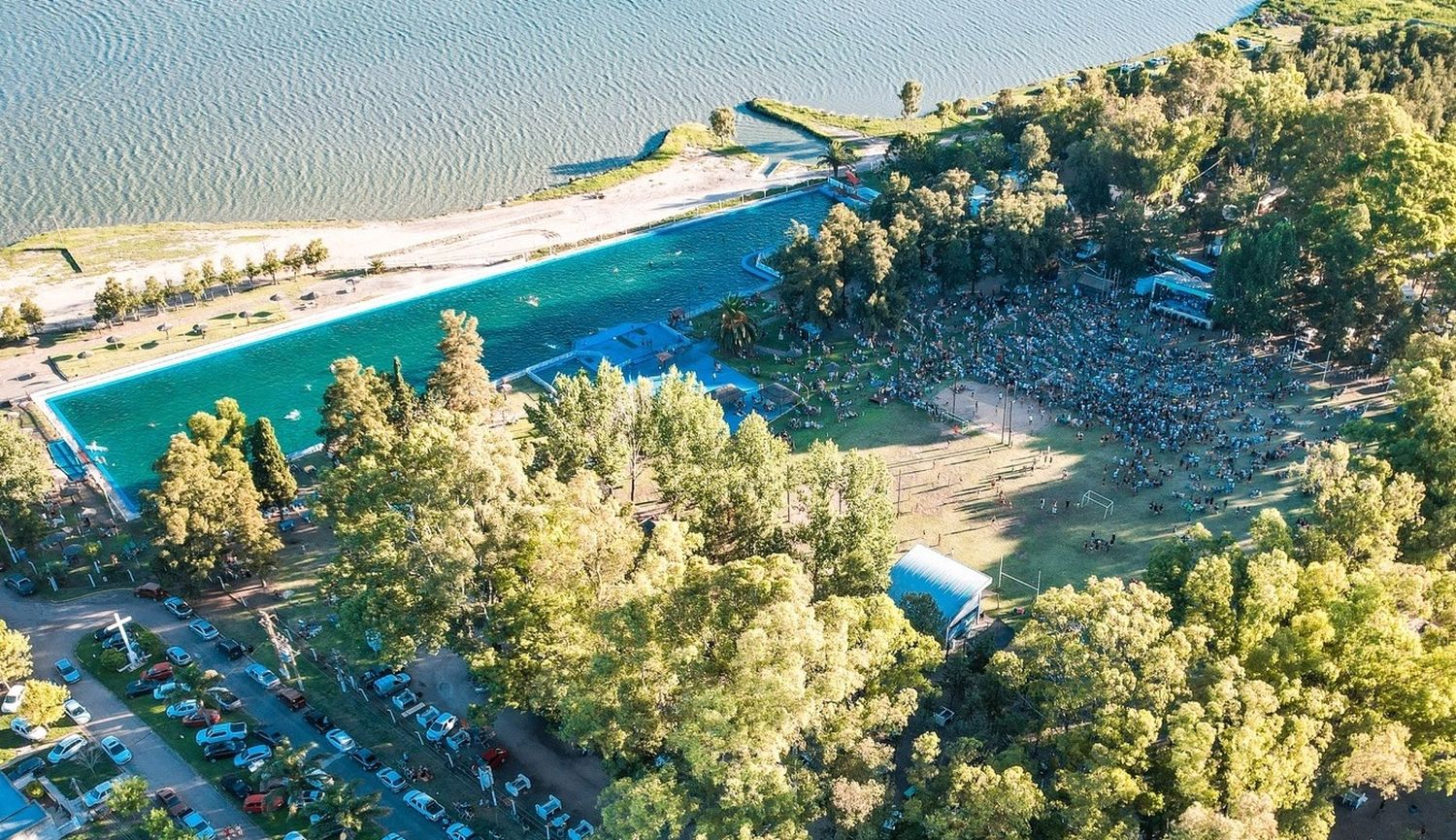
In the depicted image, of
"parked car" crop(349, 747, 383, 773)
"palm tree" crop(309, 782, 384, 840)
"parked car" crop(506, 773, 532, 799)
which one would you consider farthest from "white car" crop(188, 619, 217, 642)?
"parked car" crop(506, 773, 532, 799)

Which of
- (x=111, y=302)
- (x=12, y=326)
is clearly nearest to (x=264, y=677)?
(x=111, y=302)

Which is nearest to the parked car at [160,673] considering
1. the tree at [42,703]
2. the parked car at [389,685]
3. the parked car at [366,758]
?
the tree at [42,703]

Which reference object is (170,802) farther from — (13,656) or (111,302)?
(111,302)

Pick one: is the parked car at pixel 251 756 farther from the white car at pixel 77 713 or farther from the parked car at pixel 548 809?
the parked car at pixel 548 809

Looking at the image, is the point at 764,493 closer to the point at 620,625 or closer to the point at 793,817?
the point at 620,625

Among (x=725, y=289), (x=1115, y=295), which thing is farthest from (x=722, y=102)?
(x=1115, y=295)

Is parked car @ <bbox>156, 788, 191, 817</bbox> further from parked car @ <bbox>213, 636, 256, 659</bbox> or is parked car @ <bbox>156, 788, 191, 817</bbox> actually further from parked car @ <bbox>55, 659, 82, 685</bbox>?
parked car @ <bbox>55, 659, 82, 685</bbox>
